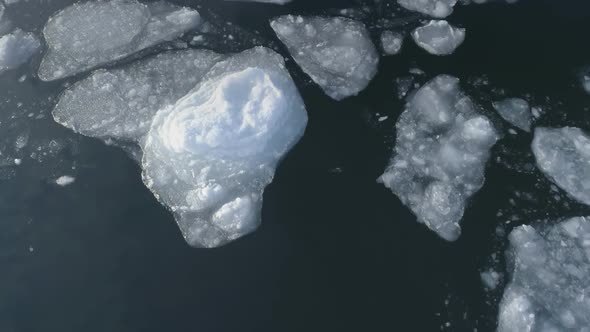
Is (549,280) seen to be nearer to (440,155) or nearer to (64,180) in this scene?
(440,155)

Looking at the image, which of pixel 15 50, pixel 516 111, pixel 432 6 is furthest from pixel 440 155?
pixel 15 50

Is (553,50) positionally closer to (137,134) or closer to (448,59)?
(448,59)

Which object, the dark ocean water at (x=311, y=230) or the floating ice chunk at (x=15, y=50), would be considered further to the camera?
the floating ice chunk at (x=15, y=50)

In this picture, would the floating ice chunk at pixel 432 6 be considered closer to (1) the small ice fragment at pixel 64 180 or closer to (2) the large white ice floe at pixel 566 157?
(2) the large white ice floe at pixel 566 157

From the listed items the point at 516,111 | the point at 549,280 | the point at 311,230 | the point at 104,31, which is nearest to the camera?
the point at 549,280

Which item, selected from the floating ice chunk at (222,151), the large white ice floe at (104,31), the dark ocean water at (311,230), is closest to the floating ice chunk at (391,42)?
the dark ocean water at (311,230)

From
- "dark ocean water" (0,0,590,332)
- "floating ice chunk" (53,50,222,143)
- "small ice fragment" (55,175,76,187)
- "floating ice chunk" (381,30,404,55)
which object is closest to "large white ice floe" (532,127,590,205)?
"dark ocean water" (0,0,590,332)
